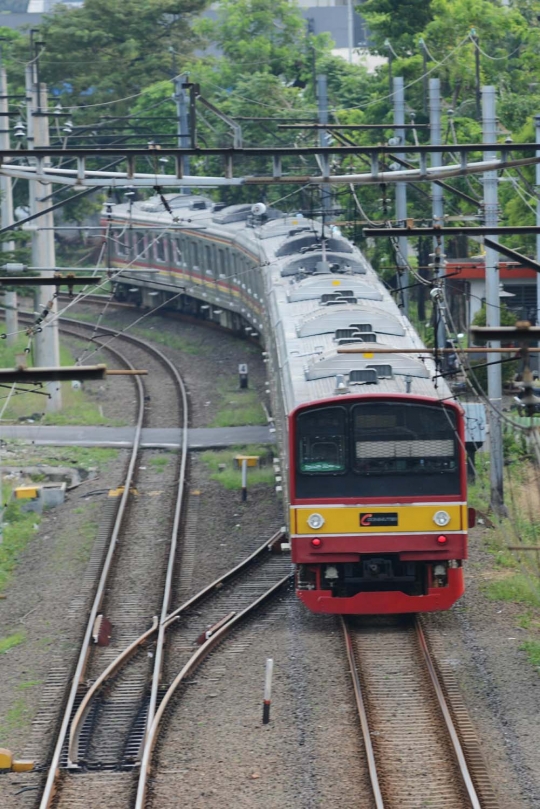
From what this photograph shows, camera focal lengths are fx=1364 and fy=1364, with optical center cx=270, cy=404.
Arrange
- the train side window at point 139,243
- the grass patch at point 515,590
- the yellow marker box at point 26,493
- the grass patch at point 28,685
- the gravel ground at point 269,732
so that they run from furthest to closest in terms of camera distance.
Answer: the train side window at point 139,243 → the yellow marker box at point 26,493 → the grass patch at point 515,590 → the grass patch at point 28,685 → the gravel ground at point 269,732

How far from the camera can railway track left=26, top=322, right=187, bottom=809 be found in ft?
35.9

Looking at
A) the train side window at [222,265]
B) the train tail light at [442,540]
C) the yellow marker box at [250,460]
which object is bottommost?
the train tail light at [442,540]

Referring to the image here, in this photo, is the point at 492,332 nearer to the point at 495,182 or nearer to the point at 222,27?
the point at 495,182

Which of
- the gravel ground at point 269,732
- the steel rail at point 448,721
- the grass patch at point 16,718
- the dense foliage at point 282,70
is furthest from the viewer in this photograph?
the dense foliage at point 282,70

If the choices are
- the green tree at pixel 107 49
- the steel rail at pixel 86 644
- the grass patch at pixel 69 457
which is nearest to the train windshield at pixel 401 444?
the steel rail at pixel 86 644

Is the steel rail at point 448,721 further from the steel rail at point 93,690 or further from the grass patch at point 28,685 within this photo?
the grass patch at point 28,685

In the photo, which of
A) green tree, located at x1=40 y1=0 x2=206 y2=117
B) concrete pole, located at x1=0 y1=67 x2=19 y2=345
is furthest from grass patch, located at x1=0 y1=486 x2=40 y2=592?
green tree, located at x1=40 y1=0 x2=206 y2=117

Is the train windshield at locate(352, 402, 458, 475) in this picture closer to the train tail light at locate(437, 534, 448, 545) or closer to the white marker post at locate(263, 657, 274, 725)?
the train tail light at locate(437, 534, 448, 545)

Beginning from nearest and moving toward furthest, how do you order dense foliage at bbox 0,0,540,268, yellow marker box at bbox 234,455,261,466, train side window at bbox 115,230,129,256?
yellow marker box at bbox 234,455,261,466 < dense foliage at bbox 0,0,540,268 < train side window at bbox 115,230,129,256

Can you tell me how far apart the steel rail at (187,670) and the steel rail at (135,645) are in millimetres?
611

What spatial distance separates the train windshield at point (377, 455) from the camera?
42.2ft

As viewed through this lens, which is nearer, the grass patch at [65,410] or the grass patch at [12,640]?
the grass patch at [12,640]

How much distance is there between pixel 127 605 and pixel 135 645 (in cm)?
160

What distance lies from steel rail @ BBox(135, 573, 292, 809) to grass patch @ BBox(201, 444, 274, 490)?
479 cm
